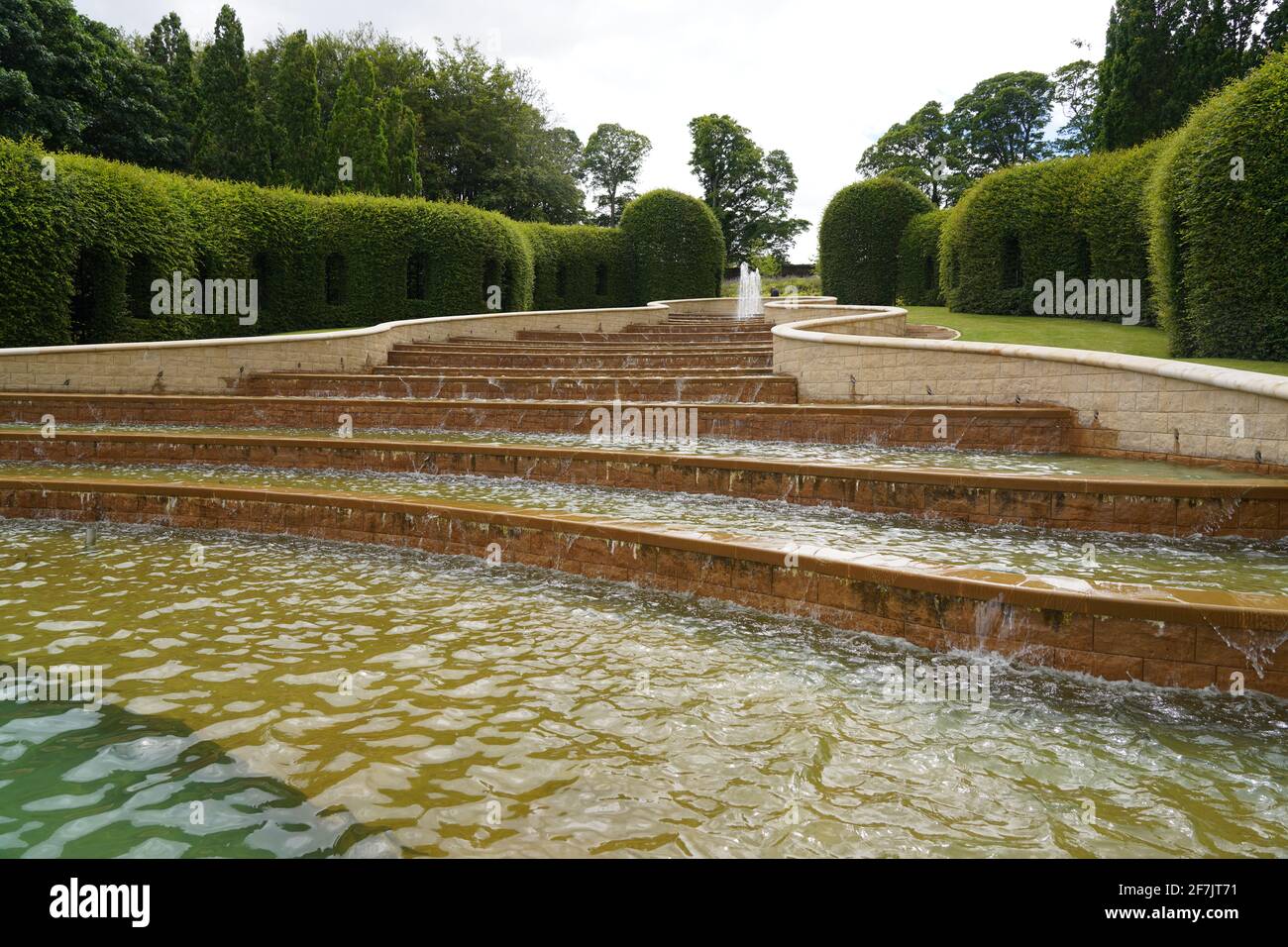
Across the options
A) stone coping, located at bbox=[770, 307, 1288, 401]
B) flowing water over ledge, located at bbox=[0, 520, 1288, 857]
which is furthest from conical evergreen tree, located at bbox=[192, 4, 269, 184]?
flowing water over ledge, located at bbox=[0, 520, 1288, 857]

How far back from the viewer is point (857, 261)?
26.6 metres

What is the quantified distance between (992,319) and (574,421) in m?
13.7

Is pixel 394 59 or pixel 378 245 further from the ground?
pixel 394 59

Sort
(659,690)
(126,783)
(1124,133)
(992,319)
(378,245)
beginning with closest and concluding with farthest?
(126,783) → (659,690) → (992,319) → (378,245) → (1124,133)

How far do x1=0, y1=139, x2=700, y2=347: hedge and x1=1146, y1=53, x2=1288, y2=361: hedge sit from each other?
683 inches

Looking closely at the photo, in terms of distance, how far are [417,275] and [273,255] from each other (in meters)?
4.64

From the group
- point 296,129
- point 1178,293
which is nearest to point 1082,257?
point 1178,293

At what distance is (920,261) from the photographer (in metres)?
25.6

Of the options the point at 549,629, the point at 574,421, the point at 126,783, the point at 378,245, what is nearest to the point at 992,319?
the point at 574,421

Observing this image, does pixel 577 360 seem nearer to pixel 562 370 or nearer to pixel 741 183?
pixel 562 370

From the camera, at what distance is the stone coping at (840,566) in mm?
3480

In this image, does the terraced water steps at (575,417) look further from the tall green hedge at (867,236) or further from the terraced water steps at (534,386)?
the tall green hedge at (867,236)

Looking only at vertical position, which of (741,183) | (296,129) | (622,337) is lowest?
(622,337)

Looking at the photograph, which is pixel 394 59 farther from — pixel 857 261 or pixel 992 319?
pixel 992 319
